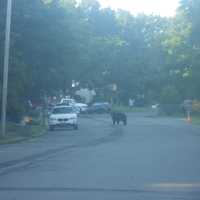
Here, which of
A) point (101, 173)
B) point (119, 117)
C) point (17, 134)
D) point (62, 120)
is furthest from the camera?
point (119, 117)

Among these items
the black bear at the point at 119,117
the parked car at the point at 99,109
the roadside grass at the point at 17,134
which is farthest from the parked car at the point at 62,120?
the parked car at the point at 99,109

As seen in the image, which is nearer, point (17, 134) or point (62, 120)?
point (17, 134)

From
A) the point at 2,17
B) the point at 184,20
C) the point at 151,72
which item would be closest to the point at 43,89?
the point at 2,17

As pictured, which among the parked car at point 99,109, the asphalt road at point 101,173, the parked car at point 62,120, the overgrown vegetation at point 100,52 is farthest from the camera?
the parked car at point 99,109

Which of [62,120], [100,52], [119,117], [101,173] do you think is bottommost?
[101,173]

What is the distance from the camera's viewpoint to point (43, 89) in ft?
181

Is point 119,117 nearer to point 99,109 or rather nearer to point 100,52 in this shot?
point 99,109

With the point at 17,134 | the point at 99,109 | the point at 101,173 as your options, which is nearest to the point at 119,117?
the point at 17,134

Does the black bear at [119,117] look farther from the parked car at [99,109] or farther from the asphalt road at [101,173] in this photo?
the parked car at [99,109]

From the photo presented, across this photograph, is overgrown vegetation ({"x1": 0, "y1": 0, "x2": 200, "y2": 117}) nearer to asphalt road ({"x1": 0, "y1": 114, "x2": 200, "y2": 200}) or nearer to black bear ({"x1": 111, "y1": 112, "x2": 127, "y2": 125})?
black bear ({"x1": 111, "y1": 112, "x2": 127, "y2": 125})

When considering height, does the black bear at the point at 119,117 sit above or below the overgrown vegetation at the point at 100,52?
below

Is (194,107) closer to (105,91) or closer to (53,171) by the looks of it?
(105,91)

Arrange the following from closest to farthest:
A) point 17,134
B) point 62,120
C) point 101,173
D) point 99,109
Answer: point 101,173
point 17,134
point 62,120
point 99,109

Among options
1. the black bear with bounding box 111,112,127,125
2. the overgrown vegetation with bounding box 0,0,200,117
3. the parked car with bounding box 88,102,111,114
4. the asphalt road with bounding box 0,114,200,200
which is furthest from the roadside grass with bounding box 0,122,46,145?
the parked car with bounding box 88,102,111,114
